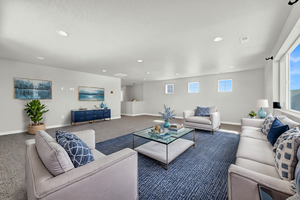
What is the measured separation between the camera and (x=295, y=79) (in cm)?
252

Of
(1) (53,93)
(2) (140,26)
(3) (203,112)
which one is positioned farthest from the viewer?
(1) (53,93)

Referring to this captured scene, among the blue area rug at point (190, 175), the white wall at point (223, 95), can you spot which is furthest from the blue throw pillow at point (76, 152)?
the white wall at point (223, 95)

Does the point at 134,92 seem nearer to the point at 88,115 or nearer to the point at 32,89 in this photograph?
the point at 88,115

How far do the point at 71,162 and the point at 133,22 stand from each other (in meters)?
2.10

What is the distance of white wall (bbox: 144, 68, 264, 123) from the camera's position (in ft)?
17.4

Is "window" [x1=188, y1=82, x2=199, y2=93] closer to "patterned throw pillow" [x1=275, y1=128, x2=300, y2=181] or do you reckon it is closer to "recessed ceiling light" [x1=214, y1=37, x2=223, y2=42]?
"recessed ceiling light" [x1=214, y1=37, x2=223, y2=42]

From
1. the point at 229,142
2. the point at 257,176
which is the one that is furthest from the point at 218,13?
the point at 229,142

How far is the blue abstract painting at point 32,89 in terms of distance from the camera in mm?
4234

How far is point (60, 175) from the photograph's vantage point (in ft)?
2.83

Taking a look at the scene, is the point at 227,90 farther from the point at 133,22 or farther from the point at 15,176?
the point at 15,176

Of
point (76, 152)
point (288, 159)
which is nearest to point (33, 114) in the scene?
point (76, 152)

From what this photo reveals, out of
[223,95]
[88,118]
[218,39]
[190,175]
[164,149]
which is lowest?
[190,175]

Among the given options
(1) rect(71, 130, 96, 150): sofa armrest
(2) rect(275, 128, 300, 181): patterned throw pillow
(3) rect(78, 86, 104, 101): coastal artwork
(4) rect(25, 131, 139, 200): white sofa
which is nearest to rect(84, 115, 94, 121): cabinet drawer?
(3) rect(78, 86, 104, 101): coastal artwork

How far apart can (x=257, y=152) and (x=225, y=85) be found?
16.5 ft
